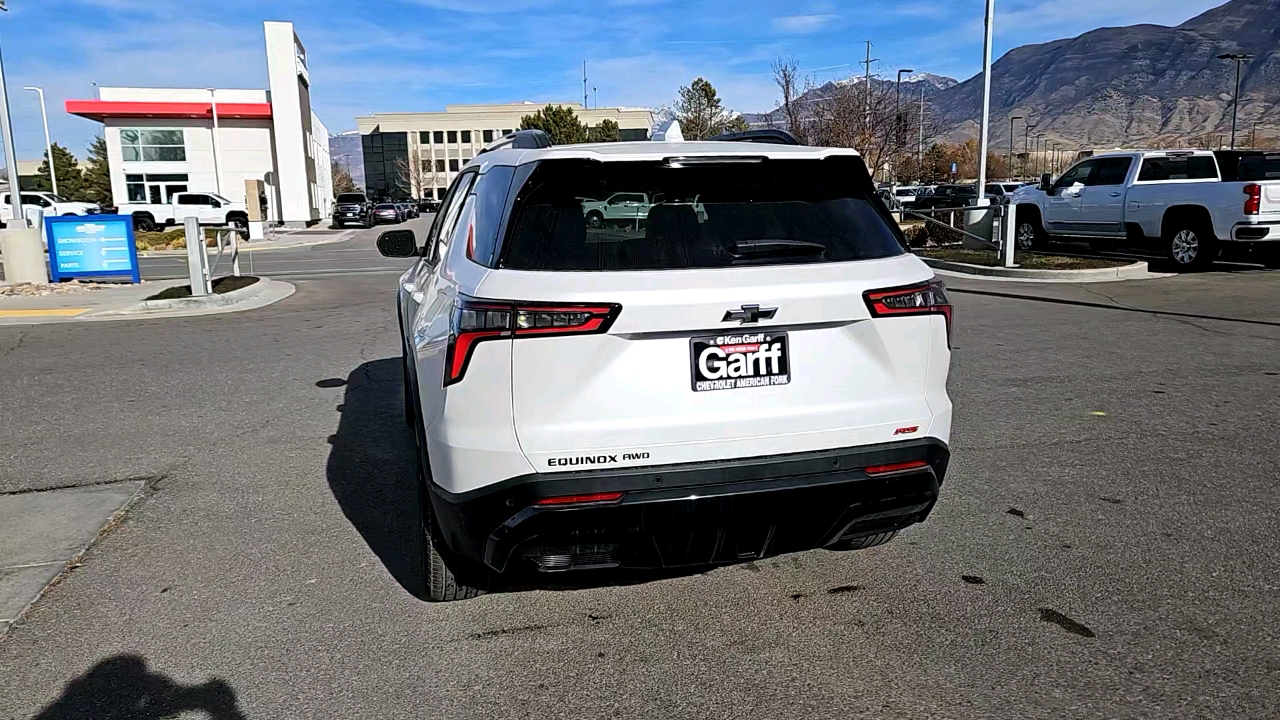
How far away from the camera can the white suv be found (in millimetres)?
2881

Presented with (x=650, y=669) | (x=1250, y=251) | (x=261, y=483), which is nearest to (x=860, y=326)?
(x=650, y=669)

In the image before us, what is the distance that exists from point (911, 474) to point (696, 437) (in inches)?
32.2

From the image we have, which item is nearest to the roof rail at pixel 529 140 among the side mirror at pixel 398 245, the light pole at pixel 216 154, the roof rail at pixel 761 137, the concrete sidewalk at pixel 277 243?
the roof rail at pixel 761 137

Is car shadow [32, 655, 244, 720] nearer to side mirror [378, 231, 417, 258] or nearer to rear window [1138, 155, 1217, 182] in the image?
side mirror [378, 231, 417, 258]

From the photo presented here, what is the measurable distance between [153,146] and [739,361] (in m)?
56.2

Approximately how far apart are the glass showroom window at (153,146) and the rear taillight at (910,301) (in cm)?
5559

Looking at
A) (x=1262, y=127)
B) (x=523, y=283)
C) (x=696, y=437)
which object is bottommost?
(x=696, y=437)

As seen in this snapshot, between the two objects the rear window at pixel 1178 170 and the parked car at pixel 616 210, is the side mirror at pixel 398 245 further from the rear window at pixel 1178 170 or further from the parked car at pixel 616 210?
the rear window at pixel 1178 170

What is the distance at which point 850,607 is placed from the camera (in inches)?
139

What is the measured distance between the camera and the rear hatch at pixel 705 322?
2.87m

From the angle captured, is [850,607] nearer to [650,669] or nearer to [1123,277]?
[650,669]

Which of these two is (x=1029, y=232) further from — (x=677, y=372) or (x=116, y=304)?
(x=677, y=372)

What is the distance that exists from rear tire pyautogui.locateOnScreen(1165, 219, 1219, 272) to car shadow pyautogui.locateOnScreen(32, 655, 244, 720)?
16536 millimetres

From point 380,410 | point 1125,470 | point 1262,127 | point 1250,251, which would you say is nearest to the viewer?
point 1125,470
